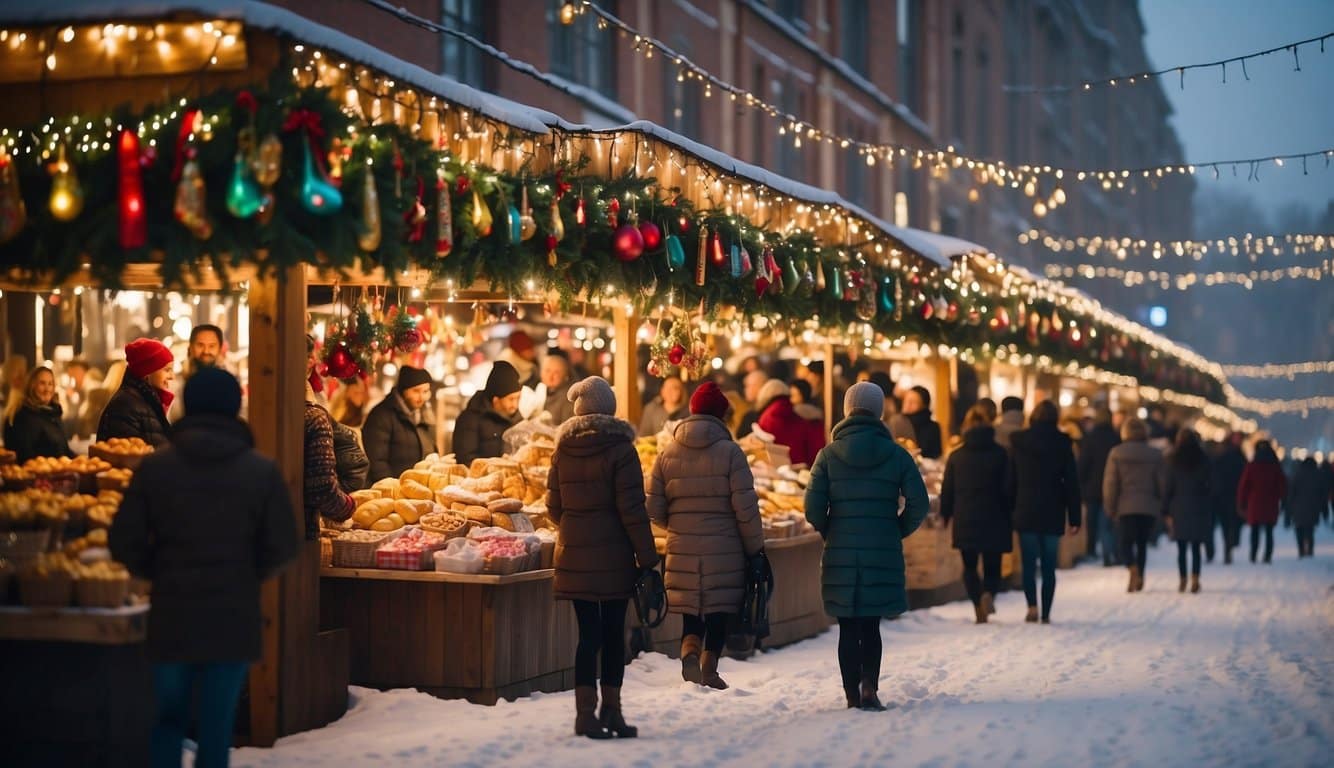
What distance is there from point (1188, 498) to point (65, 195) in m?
14.2

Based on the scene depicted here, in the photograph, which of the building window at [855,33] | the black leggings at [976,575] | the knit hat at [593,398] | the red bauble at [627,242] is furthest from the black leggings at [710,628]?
the building window at [855,33]

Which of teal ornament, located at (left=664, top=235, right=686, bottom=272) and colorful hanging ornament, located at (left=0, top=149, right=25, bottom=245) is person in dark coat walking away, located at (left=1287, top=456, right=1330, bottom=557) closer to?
teal ornament, located at (left=664, top=235, right=686, bottom=272)

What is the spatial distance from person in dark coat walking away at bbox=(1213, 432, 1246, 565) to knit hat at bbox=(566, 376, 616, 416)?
714 inches

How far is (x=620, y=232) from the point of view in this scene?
36.0 feet

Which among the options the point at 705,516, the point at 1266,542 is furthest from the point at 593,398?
the point at 1266,542

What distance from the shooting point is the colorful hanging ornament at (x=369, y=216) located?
8.02 m

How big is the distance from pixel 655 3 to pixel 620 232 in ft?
50.6

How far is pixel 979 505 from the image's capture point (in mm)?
14727

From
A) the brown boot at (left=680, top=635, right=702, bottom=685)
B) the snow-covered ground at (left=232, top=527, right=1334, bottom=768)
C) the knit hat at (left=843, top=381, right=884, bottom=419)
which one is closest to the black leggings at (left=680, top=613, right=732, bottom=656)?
the brown boot at (left=680, top=635, right=702, bottom=685)

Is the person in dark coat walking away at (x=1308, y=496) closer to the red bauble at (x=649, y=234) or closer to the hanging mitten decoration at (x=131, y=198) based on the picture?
the red bauble at (x=649, y=234)

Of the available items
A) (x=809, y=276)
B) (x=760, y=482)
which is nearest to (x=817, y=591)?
(x=760, y=482)

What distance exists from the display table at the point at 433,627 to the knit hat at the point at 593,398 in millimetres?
1249

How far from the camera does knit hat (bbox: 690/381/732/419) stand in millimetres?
10430

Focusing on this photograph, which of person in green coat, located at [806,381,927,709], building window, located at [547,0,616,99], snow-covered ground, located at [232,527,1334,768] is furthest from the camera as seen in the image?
building window, located at [547,0,616,99]
